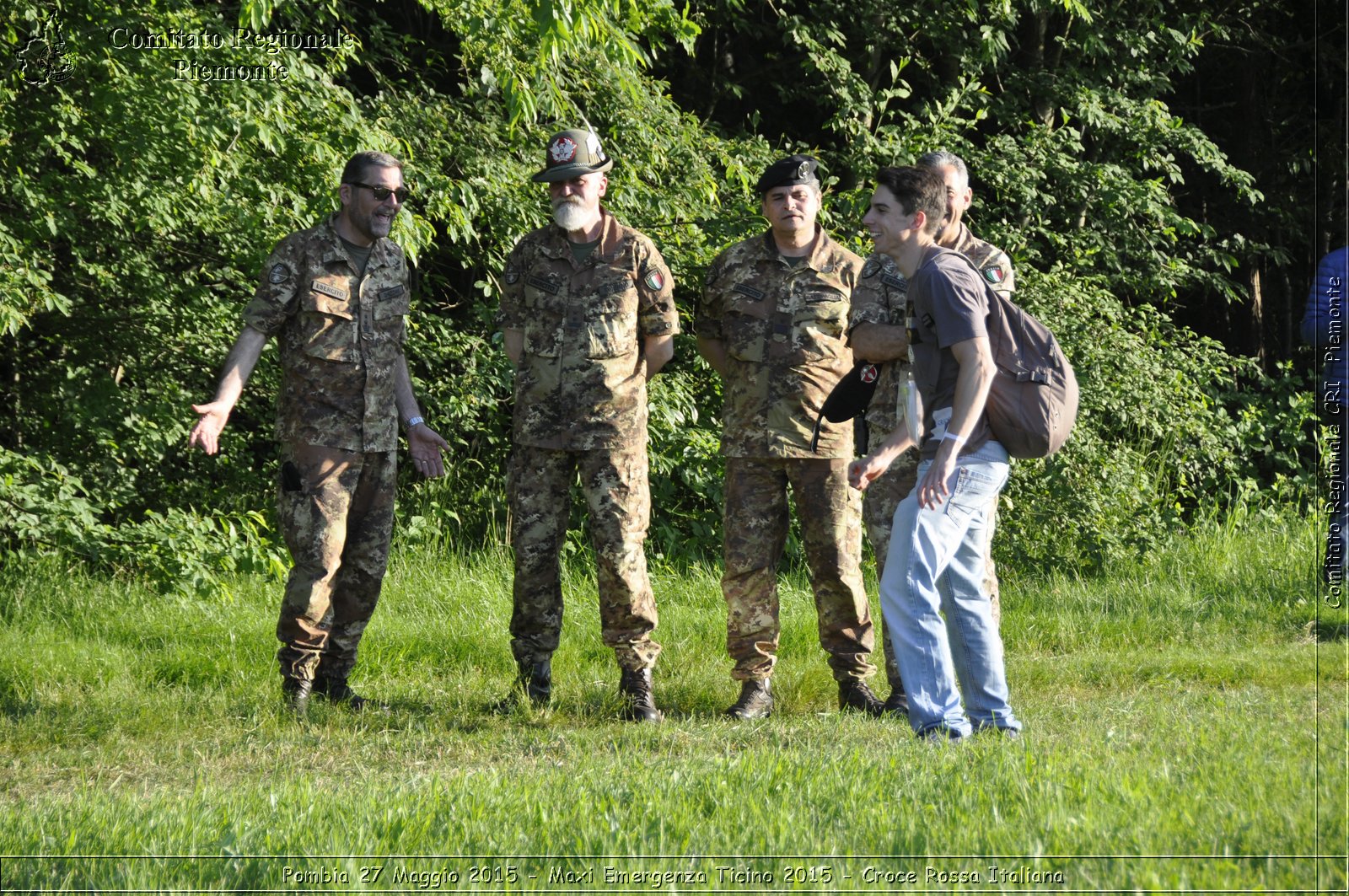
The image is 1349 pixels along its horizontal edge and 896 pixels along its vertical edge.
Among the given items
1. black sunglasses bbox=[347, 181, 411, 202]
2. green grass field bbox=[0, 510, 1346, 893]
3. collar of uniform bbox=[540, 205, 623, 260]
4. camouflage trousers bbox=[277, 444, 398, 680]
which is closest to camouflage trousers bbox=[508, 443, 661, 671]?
green grass field bbox=[0, 510, 1346, 893]

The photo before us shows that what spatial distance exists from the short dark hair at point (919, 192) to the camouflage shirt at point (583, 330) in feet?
4.96

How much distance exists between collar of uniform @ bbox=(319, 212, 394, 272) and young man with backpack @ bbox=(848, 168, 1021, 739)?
2.29 m

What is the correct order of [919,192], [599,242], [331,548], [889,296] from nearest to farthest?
[919,192] → [889,296] → [331,548] → [599,242]

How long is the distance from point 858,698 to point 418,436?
219cm

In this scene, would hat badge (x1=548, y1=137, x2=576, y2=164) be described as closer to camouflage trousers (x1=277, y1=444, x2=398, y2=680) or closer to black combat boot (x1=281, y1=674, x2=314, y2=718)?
camouflage trousers (x1=277, y1=444, x2=398, y2=680)

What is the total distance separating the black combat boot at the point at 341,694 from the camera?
5734 millimetres

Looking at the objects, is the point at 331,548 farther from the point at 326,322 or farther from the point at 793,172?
the point at 793,172

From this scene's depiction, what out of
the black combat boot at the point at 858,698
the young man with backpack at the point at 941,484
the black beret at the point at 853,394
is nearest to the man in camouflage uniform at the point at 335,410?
the black beret at the point at 853,394

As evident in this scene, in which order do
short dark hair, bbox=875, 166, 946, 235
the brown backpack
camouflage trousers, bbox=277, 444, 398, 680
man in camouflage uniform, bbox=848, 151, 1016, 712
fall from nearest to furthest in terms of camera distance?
the brown backpack → short dark hair, bbox=875, 166, 946, 235 → man in camouflage uniform, bbox=848, 151, 1016, 712 → camouflage trousers, bbox=277, 444, 398, 680

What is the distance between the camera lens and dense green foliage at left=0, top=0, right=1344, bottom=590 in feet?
24.2

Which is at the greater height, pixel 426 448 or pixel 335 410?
pixel 335 410

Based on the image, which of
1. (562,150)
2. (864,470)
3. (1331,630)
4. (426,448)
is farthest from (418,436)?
(1331,630)

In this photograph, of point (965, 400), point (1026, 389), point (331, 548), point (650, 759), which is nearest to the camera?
point (965, 400)

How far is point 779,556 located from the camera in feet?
19.0
